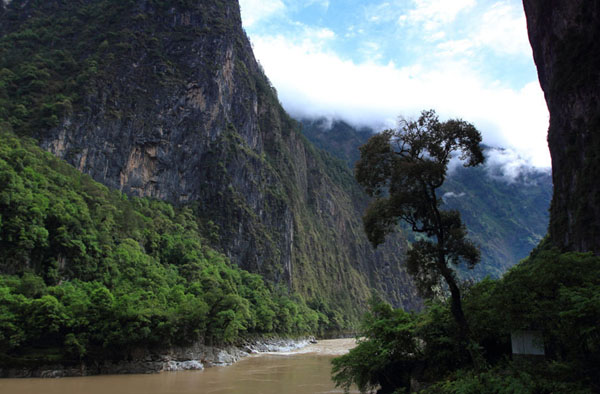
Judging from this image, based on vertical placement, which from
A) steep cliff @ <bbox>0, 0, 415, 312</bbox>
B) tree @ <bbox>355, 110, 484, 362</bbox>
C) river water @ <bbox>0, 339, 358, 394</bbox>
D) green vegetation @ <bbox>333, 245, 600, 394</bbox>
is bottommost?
river water @ <bbox>0, 339, 358, 394</bbox>

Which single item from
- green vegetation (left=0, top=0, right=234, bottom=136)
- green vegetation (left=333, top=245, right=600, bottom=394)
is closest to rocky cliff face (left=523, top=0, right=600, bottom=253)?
green vegetation (left=333, top=245, right=600, bottom=394)

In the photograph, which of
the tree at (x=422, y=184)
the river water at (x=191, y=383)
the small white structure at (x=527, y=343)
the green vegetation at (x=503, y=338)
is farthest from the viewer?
the river water at (x=191, y=383)

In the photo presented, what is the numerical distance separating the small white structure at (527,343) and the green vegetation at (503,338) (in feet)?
0.63

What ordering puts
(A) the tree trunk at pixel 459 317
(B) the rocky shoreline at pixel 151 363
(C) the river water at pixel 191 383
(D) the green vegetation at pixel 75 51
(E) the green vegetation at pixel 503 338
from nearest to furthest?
(E) the green vegetation at pixel 503 338, (A) the tree trunk at pixel 459 317, (C) the river water at pixel 191 383, (B) the rocky shoreline at pixel 151 363, (D) the green vegetation at pixel 75 51

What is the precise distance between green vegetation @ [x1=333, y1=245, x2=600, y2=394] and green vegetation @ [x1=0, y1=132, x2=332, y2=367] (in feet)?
80.9

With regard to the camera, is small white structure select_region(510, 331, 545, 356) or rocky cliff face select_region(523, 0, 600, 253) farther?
rocky cliff face select_region(523, 0, 600, 253)

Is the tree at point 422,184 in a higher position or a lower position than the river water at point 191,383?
higher

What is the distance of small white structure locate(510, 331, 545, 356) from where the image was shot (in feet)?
41.1

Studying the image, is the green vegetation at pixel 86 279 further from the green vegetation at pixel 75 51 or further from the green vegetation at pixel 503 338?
the green vegetation at pixel 503 338

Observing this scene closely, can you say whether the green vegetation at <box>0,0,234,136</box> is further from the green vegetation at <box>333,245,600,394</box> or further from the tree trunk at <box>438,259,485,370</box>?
the tree trunk at <box>438,259,485,370</box>

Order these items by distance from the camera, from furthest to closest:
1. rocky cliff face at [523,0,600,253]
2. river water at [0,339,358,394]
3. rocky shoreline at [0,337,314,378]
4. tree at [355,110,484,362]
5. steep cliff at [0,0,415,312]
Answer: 1. steep cliff at [0,0,415,312]
2. rocky shoreline at [0,337,314,378]
3. river water at [0,339,358,394]
4. rocky cliff face at [523,0,600,253]
5. tree at [355,110,484,362]

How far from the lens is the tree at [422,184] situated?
1507 cm

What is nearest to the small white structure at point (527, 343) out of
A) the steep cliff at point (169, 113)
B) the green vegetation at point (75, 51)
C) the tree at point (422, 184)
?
the tree at point (422, 184)

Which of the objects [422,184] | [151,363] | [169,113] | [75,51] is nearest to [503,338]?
[422,184]
